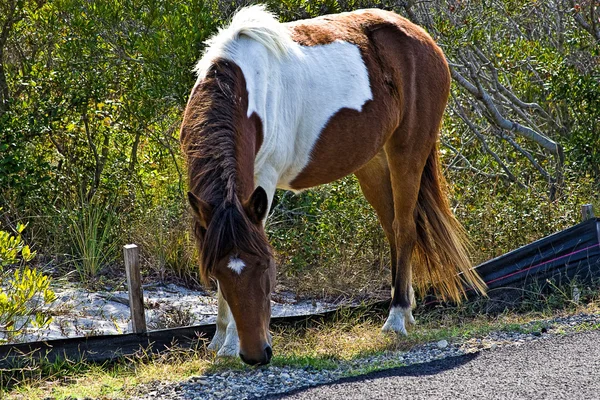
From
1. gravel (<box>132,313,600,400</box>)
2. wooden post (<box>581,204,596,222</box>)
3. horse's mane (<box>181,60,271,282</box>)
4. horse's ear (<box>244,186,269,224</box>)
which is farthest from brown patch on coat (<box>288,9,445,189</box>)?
wooden post (<box>581,204,596,222</box>)

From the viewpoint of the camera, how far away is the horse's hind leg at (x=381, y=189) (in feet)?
20.8

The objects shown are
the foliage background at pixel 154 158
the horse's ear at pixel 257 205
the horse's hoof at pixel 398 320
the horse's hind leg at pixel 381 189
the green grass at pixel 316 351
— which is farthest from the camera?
the foliage background at pixel 154 158

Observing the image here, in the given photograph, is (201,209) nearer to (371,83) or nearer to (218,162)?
(218,162)

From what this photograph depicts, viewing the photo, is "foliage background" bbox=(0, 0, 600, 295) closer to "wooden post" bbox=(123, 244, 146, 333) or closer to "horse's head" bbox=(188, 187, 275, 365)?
"wooden post" bbox=(123, 244, 146, 333)

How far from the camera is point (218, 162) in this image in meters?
4.33

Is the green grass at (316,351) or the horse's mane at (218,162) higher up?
the horse's mane at (218,162)

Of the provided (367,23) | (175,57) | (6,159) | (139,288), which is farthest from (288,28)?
(6,159)

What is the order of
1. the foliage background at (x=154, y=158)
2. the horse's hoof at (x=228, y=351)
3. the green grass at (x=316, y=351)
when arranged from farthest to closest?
the foliage background at (x=154, y=158), the horse's hoof at (x=228, y=351), the green grass at (x=316, y=351)

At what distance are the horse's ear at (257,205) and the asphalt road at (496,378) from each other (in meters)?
0.92

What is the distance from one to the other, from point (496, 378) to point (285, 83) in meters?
2.20

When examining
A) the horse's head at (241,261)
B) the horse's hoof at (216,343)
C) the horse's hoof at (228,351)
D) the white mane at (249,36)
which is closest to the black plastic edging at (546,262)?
the horse's hoof at (216,343)

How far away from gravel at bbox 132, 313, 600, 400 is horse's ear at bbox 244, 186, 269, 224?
88cm

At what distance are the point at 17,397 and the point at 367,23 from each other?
3.48m

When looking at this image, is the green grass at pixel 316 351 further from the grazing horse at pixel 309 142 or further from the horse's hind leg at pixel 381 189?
the horse's hind leg at pixel 381 189
